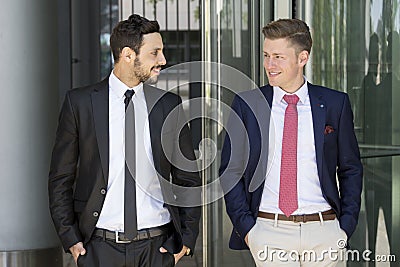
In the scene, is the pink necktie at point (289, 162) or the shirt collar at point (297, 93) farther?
the shirt collar at point (297, 93)

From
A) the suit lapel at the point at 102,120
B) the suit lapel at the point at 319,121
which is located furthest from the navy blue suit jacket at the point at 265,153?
the suit lapel at the point at 102,120

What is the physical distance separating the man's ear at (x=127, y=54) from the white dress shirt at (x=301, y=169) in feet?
1.88

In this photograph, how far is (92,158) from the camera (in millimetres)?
3281

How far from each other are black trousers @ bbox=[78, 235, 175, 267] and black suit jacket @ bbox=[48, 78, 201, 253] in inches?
1.5

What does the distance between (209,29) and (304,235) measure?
2.32m

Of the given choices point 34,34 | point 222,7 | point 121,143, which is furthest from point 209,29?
point 121,143

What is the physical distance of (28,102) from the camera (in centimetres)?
573

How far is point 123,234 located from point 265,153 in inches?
24.1

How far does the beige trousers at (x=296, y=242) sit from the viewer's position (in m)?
3.21

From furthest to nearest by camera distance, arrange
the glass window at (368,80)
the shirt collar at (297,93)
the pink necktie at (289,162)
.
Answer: the glass window at (368,80) < the shirt collar at (297,93) < the pink necktie at (289,162)

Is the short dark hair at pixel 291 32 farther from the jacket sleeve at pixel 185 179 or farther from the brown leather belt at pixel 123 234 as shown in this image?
the brown leather belt at pixel 123 234

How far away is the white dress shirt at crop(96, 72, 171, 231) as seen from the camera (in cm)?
325

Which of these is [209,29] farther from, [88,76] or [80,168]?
[88,76]

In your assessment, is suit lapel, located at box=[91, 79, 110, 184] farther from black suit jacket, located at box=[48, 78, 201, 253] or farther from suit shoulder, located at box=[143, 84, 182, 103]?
suit shoulder, located at box=[143, 84, 182, 103]
